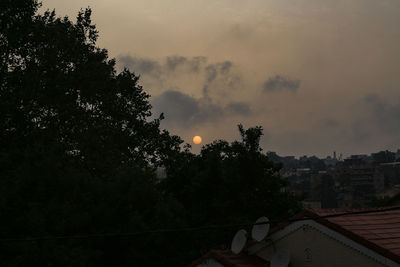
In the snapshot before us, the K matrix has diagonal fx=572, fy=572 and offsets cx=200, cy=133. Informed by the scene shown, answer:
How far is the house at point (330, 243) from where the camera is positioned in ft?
61.8

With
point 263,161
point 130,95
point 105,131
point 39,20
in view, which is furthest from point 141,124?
point 263,161

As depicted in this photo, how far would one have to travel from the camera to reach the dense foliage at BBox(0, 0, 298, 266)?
29.2 m

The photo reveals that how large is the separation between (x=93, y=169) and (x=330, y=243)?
27739 mm

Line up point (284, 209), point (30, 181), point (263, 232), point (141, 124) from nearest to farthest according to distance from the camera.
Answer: point (263, 232)
point (30, 181)
point (284, 209)
point (141, 124)

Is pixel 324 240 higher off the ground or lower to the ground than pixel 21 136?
lower

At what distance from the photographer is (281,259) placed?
19.8 meters

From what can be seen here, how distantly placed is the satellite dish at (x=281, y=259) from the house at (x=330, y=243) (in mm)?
871

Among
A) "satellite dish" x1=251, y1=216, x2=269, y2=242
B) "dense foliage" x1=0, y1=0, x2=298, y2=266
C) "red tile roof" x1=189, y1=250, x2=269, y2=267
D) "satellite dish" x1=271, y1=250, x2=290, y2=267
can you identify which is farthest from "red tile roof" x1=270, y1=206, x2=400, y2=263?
"dense foliage" x1=0, y1=0, x2=298, y2=266

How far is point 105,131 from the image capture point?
46250mm

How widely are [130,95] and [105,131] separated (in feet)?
27.8

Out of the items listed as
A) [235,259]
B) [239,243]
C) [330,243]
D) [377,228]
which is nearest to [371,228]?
[377,228]

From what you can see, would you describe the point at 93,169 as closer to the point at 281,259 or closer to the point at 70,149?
the point at 70,149

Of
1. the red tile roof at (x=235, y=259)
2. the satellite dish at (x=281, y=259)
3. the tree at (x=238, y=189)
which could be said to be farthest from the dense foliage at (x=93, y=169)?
the satellite dish at (x=281, y=259)

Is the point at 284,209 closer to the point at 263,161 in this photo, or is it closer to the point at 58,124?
the point at 263,161
